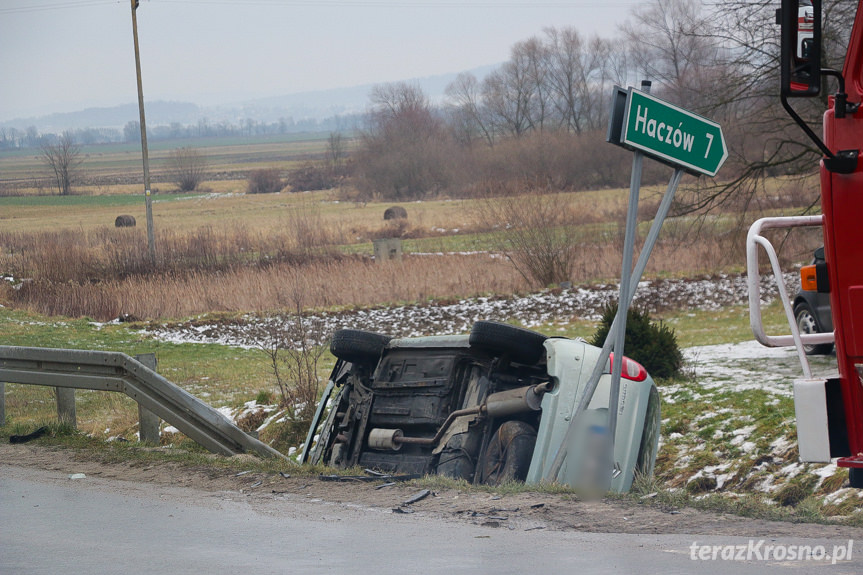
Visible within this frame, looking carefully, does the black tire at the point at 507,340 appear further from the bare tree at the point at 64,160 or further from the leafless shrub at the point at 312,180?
the leafless shrub at the point at 312,180

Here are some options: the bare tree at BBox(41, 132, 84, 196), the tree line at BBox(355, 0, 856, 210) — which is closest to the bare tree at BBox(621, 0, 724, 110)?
the tree line at BBox(355, 0, 856, 210)

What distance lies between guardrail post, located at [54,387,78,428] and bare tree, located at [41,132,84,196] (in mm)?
16411

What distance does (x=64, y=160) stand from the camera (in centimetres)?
2612

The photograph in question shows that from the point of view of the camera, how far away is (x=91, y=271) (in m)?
27.2

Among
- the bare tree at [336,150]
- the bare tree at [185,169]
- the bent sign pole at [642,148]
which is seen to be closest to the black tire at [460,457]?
the bent sign pole at [642,148]

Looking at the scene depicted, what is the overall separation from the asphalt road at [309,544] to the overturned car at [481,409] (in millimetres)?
1211

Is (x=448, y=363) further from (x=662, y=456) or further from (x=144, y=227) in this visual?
(x=144, y=227)

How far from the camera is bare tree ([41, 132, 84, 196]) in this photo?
24.5 metres

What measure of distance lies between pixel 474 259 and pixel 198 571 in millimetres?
25602

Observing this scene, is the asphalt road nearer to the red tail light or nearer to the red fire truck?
the red fire truck

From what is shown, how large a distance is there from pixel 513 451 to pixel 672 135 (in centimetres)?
242

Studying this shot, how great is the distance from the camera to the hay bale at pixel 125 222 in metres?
33.1

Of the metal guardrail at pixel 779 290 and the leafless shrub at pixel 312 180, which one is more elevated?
the leafless shrub at pixel 312 180

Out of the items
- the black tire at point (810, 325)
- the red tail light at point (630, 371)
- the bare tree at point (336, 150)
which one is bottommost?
the black tire at point (810, 325)
